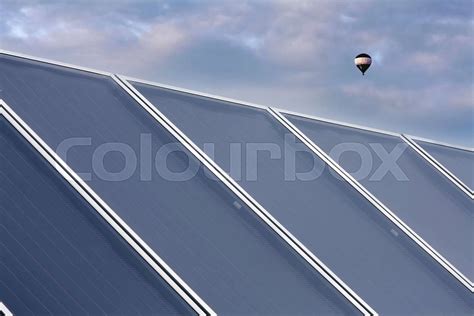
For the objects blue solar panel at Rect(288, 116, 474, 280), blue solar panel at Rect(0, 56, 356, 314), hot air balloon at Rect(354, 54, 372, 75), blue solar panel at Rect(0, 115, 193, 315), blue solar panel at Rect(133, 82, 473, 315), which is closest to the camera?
blue solar panel at Rect(0, 115, 193, 315)

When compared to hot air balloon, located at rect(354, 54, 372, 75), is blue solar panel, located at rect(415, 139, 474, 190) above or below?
below

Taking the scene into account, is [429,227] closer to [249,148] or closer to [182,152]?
[249,148]

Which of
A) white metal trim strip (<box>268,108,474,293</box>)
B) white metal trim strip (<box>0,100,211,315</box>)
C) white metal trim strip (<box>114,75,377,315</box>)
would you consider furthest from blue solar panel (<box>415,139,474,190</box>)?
white metal trim strip (<box>0,100,211,315</box>)

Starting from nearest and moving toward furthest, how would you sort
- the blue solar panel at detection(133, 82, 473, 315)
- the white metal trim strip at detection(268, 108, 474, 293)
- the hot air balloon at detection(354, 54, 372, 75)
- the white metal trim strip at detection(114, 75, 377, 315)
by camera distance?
the white metal trim strip at detection(114, 75, 377, 315), the blue solar panel at detection(133, 82, 473, 315), the white metal trim strip at detection(268, 108, 474, 293), the hot air balloon at detection(354, 54, 372, 75)

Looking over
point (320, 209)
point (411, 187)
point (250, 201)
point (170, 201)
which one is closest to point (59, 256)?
point (170, 201)

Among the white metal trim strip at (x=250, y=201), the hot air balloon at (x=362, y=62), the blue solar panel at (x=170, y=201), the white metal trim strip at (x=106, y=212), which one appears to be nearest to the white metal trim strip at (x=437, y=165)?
the white metal trim strip at (x=250, y=201)

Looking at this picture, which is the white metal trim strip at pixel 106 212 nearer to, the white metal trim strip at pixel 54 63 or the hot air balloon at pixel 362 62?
the white metal trim strip at pixel 54 63

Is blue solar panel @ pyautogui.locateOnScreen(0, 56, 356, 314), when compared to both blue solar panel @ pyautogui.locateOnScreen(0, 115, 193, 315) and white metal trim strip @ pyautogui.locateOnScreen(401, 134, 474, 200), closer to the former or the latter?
blue solar panel @ pyautogui.locateOnScreen(0, 115, 193, 315)
